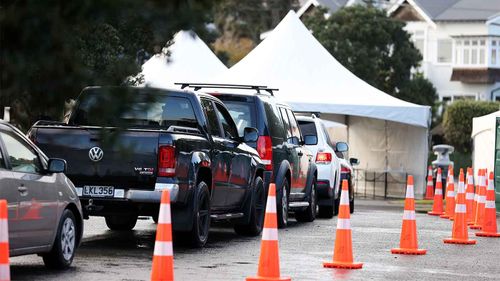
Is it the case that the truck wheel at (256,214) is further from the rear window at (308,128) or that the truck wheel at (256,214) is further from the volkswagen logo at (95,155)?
the rear window at (308,128)

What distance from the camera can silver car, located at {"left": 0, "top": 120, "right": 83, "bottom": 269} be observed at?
11.0 meters

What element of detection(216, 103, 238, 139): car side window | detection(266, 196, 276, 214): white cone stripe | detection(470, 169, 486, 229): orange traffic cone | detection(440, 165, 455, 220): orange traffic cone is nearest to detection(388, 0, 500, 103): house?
detection(440, 165, 455, 220): orange traffic cone

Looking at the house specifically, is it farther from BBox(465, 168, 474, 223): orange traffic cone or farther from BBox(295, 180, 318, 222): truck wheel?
BBox(295, 180, 318, 222): truck wheel

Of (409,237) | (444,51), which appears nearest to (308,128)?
(409,237)

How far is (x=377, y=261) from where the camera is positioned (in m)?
A: 14.0

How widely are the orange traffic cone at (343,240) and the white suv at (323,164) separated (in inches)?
353

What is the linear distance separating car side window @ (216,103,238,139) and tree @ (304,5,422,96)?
150 ft

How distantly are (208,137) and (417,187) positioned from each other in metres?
21.5

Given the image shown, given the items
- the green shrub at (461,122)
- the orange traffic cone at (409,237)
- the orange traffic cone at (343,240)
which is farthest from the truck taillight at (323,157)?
the green shrub at (461,122)

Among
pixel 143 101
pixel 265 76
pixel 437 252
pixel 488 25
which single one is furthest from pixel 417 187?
pixel 488 25

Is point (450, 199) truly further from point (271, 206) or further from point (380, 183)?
point (380, 183)

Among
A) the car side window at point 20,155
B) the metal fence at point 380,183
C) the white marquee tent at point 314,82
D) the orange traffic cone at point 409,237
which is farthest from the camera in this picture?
the metal fence at point 380,183

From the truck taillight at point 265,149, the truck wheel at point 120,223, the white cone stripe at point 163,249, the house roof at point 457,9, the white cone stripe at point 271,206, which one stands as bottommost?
the white cone stripe at point 163,249

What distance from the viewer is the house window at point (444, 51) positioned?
77.6 metres
